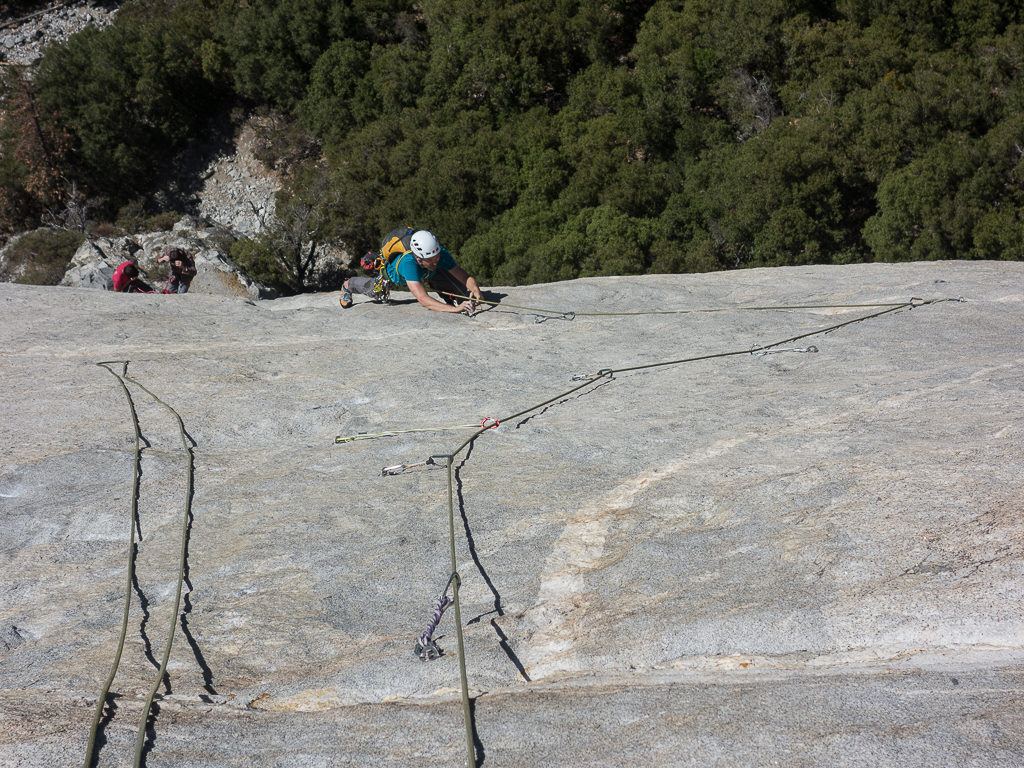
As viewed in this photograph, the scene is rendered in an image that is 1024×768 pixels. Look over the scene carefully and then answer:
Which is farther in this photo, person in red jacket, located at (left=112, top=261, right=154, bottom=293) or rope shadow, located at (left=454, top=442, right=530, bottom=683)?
person in red jacket, located at (left=112, top=261, right=154, bottom=293)

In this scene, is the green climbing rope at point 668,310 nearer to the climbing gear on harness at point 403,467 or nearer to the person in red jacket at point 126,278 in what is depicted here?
the climbing gear on harness at point 403,467

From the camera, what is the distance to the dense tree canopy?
23.9 m

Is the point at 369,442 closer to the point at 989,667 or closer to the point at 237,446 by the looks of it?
the point at 237,446

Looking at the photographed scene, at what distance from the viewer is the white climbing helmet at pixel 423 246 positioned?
927 centimetres

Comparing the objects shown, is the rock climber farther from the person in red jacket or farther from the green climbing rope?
the person in red jacket

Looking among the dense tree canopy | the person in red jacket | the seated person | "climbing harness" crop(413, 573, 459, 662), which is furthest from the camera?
the dense tree canopy

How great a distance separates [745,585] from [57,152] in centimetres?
4103

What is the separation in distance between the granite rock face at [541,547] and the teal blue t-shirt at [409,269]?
4.59 ft

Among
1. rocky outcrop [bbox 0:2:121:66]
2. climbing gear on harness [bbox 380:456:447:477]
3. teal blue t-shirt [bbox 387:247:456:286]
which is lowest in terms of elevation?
climbing gear on harness [bbox 380:456:447:477]

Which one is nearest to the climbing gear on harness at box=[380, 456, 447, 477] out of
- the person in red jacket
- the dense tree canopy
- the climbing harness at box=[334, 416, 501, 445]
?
the climbing harness at box=[334, 416, 501, 445]

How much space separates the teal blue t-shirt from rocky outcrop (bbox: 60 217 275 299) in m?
6.37

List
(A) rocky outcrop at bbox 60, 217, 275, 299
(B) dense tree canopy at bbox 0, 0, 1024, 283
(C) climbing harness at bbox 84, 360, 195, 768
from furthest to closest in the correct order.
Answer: (B) dense tree canopy at bbox 0, 0, 1024, 283, (A) rocky outcrop at bbox 60, 217, 275, 299, (C) climbing harness at bbox 84, 360, 195, 768

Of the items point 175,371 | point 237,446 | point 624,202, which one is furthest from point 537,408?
point 624,202

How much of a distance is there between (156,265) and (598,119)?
17.0 meters
